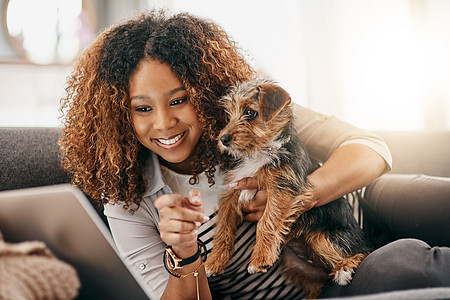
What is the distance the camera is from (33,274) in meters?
0.83

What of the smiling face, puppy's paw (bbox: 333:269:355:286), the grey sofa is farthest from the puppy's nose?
the grey sofa

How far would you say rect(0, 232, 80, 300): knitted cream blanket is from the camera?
2.64 feet

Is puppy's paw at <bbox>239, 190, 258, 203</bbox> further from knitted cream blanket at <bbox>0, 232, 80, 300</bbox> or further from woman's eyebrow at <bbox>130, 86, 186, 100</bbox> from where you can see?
knitted cream blanket at <bbox>0, 232, 80, 300</bbox>

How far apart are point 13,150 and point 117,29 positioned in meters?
0.69

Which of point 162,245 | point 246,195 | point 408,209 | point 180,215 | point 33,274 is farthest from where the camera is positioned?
point 408,209

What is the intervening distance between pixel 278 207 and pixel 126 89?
0.60m

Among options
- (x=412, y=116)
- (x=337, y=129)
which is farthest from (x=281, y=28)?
(x=337, y=129)

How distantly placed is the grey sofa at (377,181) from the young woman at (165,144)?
0.79 feet

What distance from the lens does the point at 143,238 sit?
148cm

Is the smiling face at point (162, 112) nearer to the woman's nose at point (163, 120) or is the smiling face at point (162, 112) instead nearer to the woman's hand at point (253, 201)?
the woman's nose at point (163, 120)

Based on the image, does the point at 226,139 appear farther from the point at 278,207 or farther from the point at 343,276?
the point at 343,276

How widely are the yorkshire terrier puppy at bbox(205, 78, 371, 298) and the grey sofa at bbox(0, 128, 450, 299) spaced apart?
353 millimetres

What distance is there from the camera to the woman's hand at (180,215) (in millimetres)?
995

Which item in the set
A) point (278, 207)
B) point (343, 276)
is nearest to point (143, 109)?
point (278, 207)
